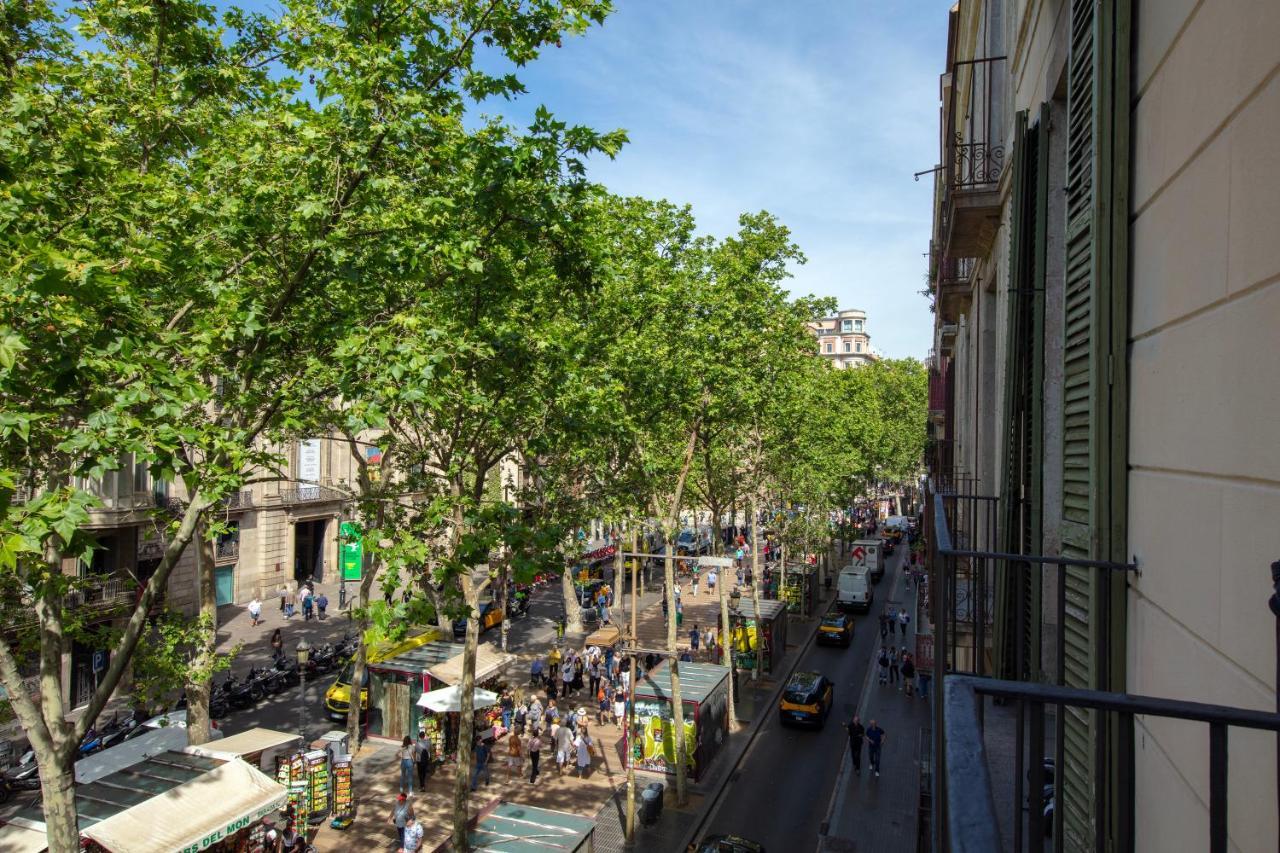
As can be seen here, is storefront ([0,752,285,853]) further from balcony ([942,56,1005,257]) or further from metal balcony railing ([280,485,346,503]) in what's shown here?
metal balcony railing ([280,485,346,503])

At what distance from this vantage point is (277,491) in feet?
123

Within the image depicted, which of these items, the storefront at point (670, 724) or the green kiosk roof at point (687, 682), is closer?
the storefront at point (670, 724)

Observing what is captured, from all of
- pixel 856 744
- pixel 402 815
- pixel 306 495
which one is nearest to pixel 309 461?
pixel 306 495

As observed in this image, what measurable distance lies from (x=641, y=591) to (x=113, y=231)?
35575 mm

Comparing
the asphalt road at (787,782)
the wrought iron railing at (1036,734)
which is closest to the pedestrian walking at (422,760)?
the asphalt road at (787,782)

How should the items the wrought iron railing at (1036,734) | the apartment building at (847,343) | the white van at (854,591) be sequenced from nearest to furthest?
the wrought iron railing at (1036,734) → the white van at (854,591) → the apartment building at (847,343)

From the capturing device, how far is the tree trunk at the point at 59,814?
781cm

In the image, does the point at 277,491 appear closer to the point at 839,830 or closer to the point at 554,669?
the point at 554,669

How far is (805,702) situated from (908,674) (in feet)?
17.6

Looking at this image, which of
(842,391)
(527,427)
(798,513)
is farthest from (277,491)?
(842,391)

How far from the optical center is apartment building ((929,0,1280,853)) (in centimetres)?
252

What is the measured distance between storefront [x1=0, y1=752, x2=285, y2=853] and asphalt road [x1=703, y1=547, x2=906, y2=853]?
9105 mm

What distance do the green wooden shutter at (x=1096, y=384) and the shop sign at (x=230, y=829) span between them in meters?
12.3

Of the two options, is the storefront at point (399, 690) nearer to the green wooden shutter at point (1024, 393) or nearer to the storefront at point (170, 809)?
the storefront at point (170, 809)
